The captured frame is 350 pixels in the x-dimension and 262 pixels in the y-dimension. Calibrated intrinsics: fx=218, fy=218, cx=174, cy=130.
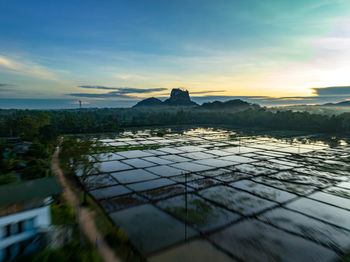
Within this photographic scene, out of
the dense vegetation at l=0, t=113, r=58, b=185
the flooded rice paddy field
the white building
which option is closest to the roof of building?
the white building

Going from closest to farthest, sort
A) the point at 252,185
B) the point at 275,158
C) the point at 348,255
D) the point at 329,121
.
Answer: the point at 348,255, the point at 252,185, the point at 275,158, the point at 329,121

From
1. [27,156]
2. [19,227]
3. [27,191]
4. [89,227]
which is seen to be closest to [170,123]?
[27,156]

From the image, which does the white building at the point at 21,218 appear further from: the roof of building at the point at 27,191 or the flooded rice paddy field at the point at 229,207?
the flooded rice paddy field at the point at 229,207

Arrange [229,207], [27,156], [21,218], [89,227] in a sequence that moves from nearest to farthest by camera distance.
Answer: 1. [21,218]
2. [89,227]
3. [229,207]
4. [27,156]

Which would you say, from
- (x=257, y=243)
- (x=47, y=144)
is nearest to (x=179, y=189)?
(x=257, y=243)

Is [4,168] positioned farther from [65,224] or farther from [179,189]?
[179,189]

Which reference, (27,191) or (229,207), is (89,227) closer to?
(27,191)

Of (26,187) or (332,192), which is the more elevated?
(26,187)

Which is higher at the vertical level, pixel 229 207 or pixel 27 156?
pixel 27 156
